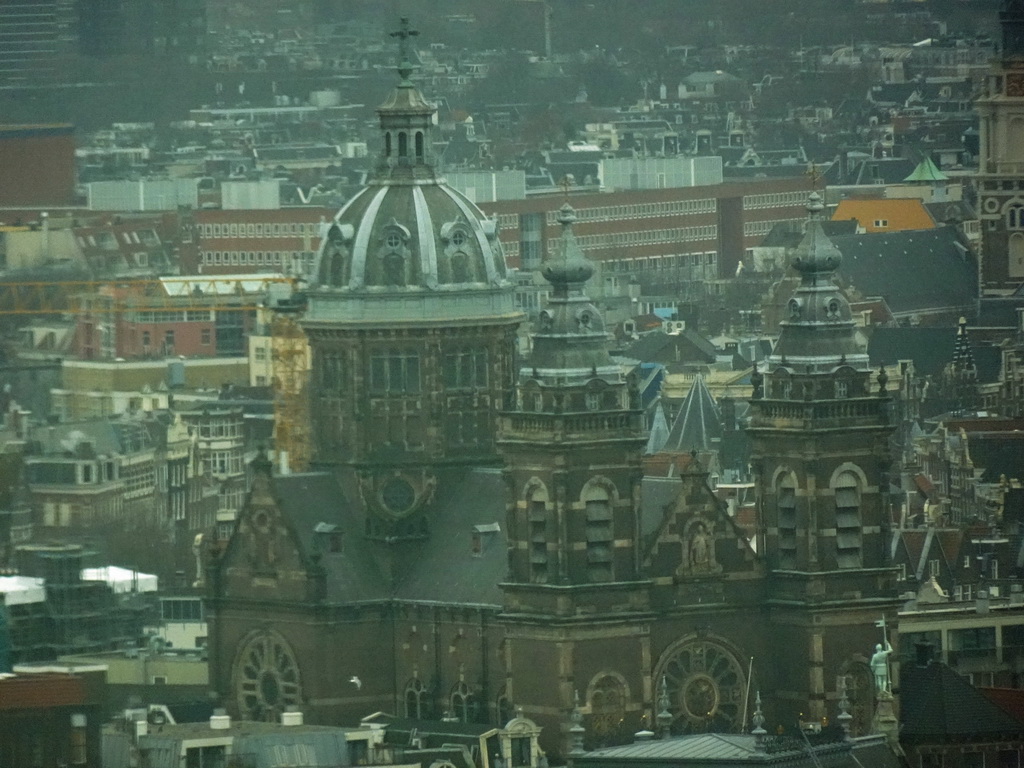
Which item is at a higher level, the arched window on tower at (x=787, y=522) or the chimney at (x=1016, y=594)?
the arched window on tower at (x=787, y=522)

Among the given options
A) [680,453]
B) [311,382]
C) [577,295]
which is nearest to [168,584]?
[680,453]

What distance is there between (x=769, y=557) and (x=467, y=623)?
5913 millimetres

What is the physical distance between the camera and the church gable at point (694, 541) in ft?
391

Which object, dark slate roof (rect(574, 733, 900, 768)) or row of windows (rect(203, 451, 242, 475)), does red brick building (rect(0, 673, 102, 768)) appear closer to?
dark slate roof (rect(574, 733, 900, 768))

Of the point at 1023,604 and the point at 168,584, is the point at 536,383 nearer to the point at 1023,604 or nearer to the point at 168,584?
the point at 1023,604

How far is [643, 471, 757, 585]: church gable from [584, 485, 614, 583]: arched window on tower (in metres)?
1.26

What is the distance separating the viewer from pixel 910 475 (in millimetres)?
172750

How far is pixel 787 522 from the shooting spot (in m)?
120

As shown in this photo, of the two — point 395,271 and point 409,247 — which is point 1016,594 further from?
point 395,271

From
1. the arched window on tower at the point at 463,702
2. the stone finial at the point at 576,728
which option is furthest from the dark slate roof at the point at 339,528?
the stone finial at the point at 576,728

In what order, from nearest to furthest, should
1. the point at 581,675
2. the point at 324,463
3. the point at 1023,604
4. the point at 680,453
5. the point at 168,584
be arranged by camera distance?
the point at 581,675 < the point at 324,463 < the point at 1023,604 < the point at 168,584 < the point at 680,453

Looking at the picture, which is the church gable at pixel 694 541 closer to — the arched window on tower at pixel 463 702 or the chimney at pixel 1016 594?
the arched window on tower at pixel 463 702

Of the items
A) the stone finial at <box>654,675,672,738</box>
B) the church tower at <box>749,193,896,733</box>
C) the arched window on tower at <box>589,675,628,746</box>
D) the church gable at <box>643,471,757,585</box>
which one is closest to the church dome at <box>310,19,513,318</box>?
the church gable at <box>643,471,757,585</box>

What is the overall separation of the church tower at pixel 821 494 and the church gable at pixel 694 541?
0.87m
